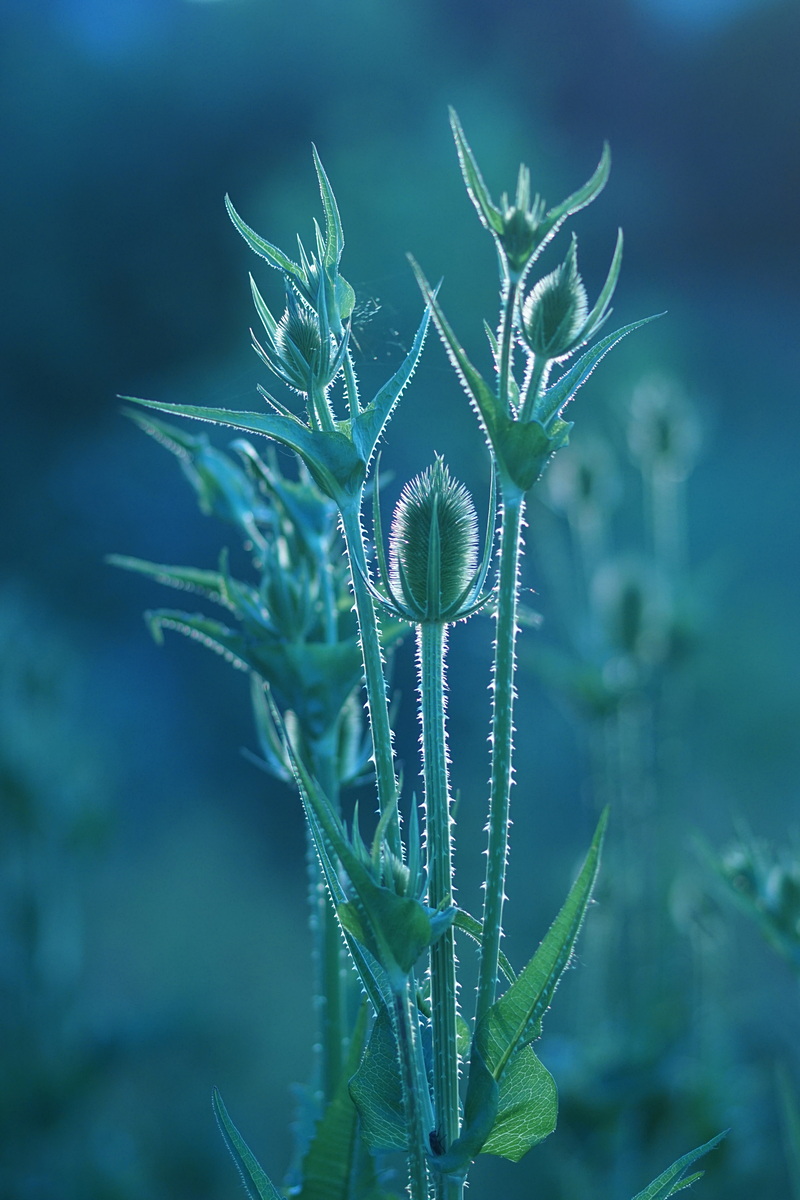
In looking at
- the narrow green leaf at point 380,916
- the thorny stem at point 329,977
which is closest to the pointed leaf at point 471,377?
the narrow green leaf at point 380,916

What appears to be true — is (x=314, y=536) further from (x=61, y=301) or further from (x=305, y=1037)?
(x=61, y=301)

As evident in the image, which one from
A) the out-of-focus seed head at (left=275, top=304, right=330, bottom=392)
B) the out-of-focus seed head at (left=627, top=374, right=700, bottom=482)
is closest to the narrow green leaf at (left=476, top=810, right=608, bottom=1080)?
the out-of-focus seed head at (left=275, top=304, right=330, bottom=392)

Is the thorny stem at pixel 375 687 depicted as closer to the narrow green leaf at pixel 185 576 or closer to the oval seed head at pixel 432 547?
the oval seed head at pixel 432 547

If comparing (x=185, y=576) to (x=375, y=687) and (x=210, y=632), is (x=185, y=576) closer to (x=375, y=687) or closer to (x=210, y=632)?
(x=210, y=632)

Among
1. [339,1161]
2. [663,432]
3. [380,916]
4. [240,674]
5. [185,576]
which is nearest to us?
[380,916]

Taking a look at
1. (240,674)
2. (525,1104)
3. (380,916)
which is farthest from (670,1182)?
(240,674)

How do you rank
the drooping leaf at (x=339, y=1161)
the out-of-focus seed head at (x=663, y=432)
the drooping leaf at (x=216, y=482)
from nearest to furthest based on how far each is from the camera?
1. the drooping leaf at (x=339, y=1161)
2. the drooping leaf at (x=216, y=482)
3. the out-of-focus seed head at (x=663, y=432)

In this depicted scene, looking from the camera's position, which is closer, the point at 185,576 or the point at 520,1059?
the point at 520,1059
